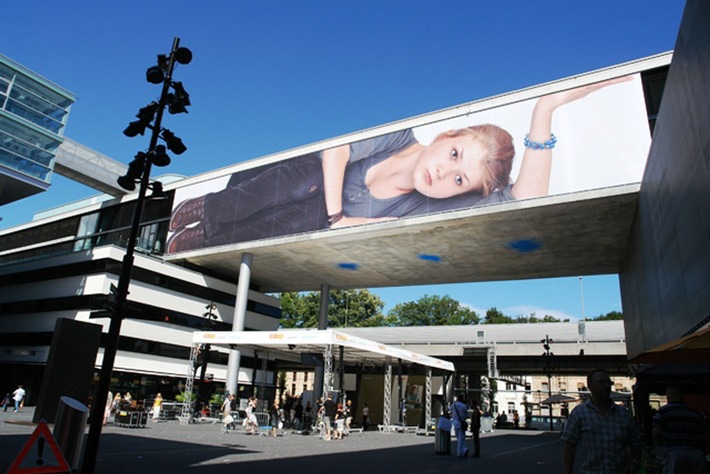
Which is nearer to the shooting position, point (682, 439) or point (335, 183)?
point (682, 439)

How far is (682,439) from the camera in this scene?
625cm

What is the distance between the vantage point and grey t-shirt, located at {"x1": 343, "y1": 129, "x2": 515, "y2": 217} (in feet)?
93.7

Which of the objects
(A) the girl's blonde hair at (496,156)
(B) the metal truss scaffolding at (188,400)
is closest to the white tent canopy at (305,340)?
(B) the metal truss scaffolding at (188,400)

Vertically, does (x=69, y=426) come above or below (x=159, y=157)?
below

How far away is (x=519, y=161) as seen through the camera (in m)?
26.6

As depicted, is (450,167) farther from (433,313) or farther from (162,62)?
(433,313)

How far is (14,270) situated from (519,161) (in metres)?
41.0

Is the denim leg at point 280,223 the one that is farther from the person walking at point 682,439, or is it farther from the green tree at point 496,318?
the green tree at point 496,318

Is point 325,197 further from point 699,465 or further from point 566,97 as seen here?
point 699,465

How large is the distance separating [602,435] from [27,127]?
40126mm

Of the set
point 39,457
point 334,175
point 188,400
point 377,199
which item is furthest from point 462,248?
point 39,457

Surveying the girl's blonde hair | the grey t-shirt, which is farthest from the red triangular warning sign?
the girl's blonde hair

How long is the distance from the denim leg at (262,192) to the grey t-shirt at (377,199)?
252cm

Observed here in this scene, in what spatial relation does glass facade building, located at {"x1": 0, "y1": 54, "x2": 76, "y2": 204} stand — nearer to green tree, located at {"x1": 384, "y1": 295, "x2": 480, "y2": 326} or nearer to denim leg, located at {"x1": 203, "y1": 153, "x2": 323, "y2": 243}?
denim leg, located at {"x1": 203, "y1": 153, "x2": 323, "y2": 243}
